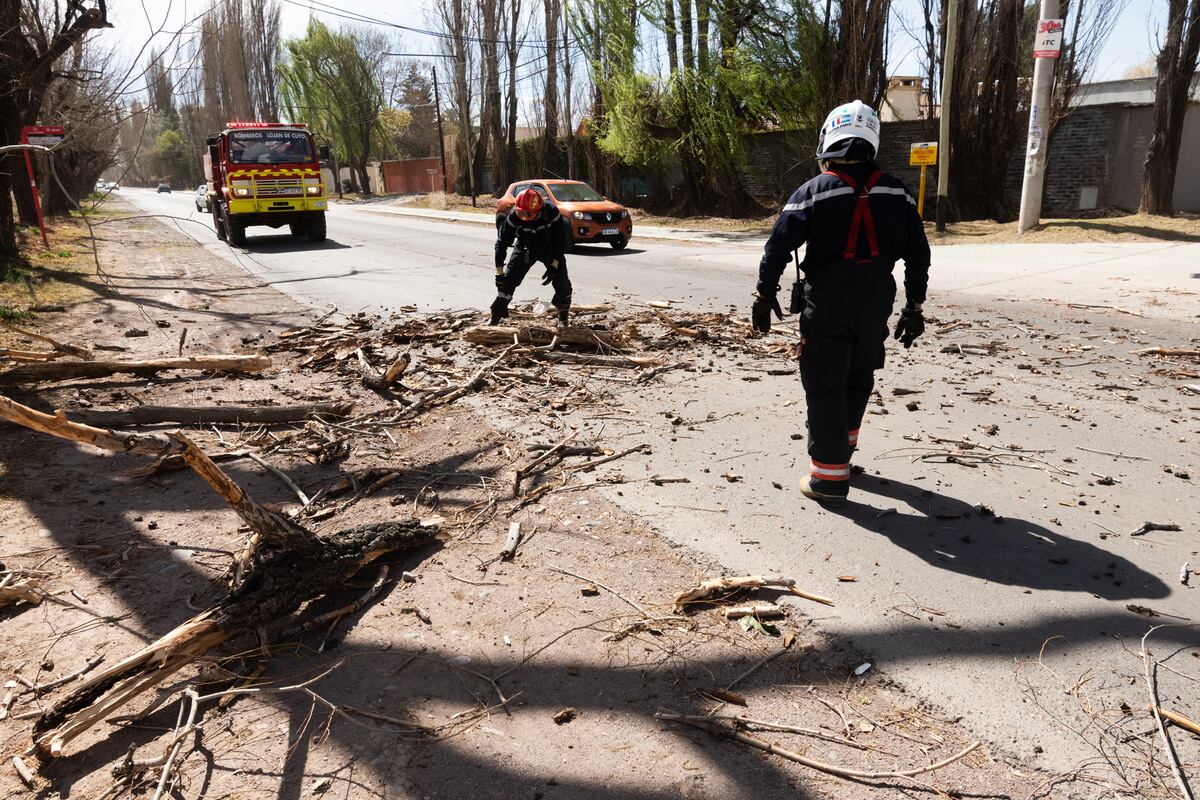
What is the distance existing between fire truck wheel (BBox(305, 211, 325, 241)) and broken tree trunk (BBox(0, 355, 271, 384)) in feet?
49.6

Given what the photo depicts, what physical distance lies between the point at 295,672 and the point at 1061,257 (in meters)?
15.2

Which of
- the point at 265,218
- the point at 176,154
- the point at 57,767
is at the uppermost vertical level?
the point at 176,154

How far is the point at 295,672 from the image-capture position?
3.04 meters

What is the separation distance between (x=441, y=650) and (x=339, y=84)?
69.0 m

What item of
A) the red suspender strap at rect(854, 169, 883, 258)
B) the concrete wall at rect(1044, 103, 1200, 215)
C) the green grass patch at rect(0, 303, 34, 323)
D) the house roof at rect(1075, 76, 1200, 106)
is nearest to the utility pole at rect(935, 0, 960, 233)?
the concrete wall at rect(1044, 103, 1200, 215)

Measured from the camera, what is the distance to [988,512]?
4.10 meters

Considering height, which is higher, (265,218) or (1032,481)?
(265,218)

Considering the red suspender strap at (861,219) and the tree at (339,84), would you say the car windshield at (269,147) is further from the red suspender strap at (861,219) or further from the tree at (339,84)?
the tree at (339,84)

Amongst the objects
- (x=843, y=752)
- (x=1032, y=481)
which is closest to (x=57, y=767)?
(x=843, y=752)

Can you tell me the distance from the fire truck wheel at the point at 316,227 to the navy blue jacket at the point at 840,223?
19.5 metres

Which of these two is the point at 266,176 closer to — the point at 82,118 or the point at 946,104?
the point at 82,118

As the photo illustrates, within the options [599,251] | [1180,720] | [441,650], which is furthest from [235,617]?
[599,251]

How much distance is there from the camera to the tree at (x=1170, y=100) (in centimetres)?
1645

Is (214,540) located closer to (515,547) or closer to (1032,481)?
(515,547)
